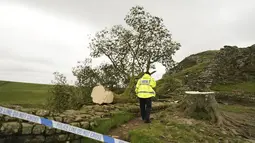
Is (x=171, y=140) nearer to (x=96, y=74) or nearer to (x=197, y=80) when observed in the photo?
(x=96, y=74)

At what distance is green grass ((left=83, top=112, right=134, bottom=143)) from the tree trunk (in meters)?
3.36

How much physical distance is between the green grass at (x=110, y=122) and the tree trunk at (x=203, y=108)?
3.36 m

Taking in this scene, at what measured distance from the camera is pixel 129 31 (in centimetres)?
2683

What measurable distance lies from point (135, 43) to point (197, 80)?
16.4 metres

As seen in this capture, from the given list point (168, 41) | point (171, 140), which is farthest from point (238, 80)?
point (171, 140)

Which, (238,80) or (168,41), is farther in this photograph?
(238,80)

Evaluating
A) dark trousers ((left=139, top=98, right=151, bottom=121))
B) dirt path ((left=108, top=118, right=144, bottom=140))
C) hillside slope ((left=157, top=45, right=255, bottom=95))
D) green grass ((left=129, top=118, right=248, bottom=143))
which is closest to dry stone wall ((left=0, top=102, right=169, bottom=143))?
dirt path ((left=108, top=118, right=144, bottom=140))

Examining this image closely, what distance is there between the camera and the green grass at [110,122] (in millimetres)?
10920

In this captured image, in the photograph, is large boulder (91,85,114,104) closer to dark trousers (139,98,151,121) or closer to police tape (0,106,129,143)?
dark trousers (139,98,151,121)

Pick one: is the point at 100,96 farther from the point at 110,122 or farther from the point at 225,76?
the point at 225,76

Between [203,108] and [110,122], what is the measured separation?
568 cm

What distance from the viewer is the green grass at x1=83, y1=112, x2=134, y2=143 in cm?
1092

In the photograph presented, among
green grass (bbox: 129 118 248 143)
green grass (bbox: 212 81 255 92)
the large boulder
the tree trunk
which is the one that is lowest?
green grass (bbox: 129 118 248 143)

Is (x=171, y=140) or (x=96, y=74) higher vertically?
(x=96, y=74)
